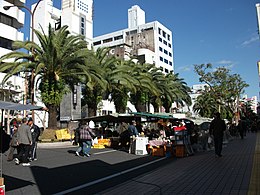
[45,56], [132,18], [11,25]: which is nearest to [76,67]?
[45,56]

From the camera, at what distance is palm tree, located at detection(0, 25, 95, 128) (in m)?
20.9

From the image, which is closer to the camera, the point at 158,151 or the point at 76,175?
the point at 76,175

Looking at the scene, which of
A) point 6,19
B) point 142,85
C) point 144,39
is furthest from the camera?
point 144,39

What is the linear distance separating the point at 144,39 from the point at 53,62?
67.3 m

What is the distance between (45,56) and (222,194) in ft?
59.3

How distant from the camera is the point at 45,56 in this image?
2097 cm

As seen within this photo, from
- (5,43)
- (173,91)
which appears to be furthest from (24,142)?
(5,43)

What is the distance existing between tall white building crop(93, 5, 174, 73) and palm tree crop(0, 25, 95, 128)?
49.8 metres

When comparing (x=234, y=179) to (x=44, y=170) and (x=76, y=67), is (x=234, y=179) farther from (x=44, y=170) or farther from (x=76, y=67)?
(x=76, y=67)

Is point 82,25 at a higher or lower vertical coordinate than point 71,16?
lower

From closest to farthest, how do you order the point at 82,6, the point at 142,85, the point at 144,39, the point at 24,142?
the point at 24,142, the point at 142,85, the point at 82,6, the point at 144,39

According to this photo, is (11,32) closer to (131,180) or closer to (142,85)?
(142,85)

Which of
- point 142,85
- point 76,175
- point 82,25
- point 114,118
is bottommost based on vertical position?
point 76,175

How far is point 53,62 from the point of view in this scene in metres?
20.9
